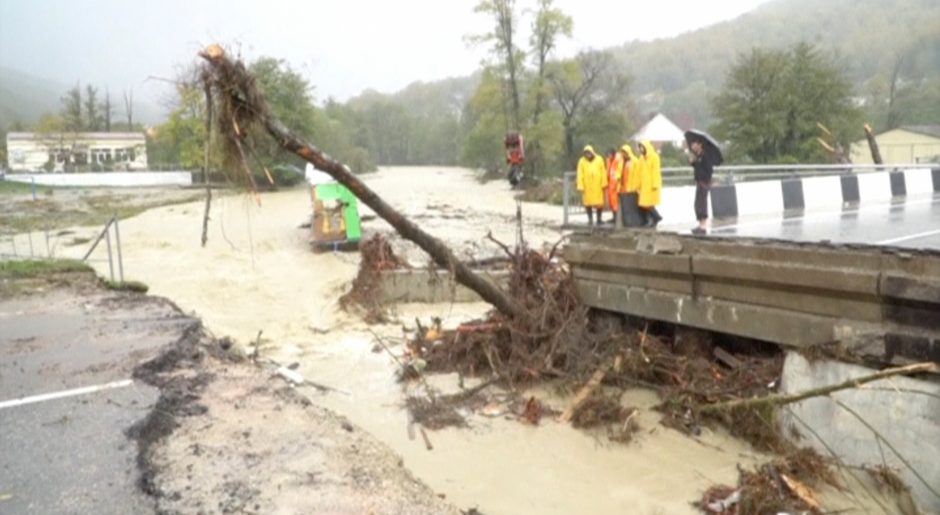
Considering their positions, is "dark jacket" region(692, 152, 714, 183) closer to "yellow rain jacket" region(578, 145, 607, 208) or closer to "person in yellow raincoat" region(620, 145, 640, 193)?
"person in yellow raincoat" region(620, 145, 640, 193)

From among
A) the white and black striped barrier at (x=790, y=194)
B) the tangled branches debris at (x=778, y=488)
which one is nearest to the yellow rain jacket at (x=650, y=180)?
the white and black striped barrier at (x=790, y=194)

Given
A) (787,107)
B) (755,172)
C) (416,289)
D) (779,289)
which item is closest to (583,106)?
(787,107)

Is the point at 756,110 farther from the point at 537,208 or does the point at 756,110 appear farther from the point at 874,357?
the point at 874,357

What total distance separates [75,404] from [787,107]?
37382 millimetres

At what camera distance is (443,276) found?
12.2 meters

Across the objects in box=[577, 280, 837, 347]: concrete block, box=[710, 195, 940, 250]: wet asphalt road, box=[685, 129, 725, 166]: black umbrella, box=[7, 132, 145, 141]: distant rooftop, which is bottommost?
box=[577, 280, 837, 347]: concrete block

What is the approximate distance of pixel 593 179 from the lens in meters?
14.5

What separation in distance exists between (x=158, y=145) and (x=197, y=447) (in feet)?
251

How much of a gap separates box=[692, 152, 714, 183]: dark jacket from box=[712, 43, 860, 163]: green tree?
95.8 feet

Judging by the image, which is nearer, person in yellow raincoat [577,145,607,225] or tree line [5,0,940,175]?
person in yellow raincoat [577,145,607,225]

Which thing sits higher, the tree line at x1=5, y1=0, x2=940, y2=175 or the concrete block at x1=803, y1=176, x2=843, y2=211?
the tree line at x1=5, y1=0, x2=940, y2=175

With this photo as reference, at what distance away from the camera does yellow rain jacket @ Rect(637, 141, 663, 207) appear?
10.0 m

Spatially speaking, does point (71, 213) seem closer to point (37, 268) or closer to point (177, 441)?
point (37, 268)

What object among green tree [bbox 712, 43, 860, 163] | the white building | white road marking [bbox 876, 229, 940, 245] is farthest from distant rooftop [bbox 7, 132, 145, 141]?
white road marking [bbox 876, 229, 940, 245]
